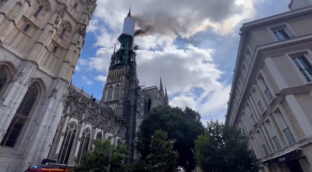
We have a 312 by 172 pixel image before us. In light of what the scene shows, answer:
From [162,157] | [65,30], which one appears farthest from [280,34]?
[65,30]

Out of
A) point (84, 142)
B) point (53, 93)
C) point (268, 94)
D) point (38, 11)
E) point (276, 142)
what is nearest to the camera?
point (276, 142)

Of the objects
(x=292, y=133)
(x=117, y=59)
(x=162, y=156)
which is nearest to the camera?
(x=292, y=133)

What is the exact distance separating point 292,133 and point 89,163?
629 inches

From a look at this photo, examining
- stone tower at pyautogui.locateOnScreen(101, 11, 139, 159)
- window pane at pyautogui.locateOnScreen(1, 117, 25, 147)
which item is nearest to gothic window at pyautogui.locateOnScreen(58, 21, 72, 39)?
window pane at pyautogui.locateOnScreen(1, 117, 25, 147)

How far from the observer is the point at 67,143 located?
24.7 meters

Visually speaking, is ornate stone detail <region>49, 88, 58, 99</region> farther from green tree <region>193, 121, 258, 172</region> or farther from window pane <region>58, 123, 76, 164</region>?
green tree <region>193, 121, 258, 172</region>

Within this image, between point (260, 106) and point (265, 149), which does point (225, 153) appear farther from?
point (260, 106)

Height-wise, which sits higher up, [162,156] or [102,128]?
[102,128]

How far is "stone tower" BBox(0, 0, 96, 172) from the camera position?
15.3 meters

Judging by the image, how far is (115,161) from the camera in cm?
1391

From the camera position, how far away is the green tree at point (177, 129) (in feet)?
82.6

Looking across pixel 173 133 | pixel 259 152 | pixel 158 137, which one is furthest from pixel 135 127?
pixel 259 152

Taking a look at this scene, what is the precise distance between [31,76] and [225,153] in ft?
70.9

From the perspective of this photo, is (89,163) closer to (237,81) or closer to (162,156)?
(162,156)
